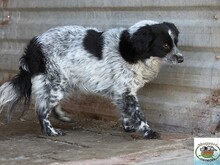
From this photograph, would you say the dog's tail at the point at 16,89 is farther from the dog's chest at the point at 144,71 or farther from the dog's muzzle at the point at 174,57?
the dog's muzzle at the point at 174,57

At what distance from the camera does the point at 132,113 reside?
645 centimetres

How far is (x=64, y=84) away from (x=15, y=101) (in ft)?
2.00

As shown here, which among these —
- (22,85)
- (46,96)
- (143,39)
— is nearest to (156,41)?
(143,39)

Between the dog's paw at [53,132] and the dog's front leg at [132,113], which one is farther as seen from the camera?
the dog's paw at [53,132]

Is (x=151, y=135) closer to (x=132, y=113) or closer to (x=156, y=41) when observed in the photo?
(x=132, y=113)

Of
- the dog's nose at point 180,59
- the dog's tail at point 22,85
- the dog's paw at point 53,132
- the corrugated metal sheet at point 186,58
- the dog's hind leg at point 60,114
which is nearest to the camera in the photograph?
the dog's nose at point 180,59

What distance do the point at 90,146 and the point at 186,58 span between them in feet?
5.04

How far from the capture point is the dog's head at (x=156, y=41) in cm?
621

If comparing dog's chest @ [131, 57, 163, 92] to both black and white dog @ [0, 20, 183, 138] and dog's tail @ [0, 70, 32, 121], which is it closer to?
black and white dog @ [0, 20, 183, 138]

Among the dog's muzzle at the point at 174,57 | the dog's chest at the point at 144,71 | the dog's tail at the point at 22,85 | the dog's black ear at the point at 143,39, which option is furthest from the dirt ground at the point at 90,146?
the dog's black ear at the point at 143,39

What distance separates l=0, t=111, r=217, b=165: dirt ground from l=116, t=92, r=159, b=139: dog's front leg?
0.38ft

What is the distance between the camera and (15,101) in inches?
268

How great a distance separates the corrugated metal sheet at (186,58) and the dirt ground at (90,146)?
30 centimetres

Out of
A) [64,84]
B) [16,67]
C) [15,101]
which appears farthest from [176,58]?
[16,67]
